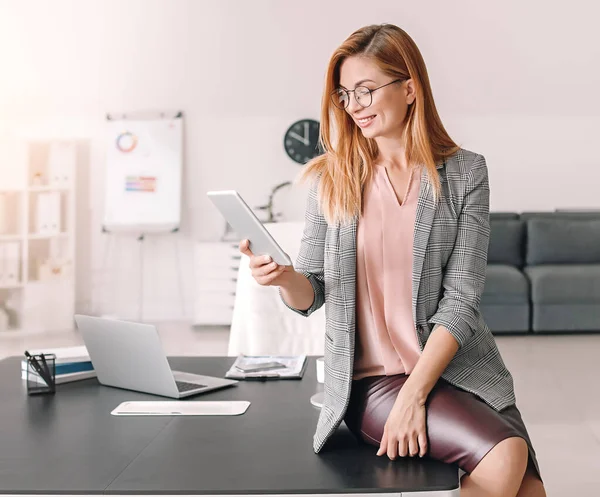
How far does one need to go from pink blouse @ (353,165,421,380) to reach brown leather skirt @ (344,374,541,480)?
0.04 metres

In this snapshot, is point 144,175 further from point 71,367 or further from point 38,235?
point 71,367

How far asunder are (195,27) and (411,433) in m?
6.20

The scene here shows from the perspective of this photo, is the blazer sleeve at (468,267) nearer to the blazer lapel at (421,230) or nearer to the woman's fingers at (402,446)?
the blazer lapel at (421,230)

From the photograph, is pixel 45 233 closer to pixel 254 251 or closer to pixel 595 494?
pixel 595 494

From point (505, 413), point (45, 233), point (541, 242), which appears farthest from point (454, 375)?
point (45, 233)

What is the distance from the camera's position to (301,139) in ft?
24.7

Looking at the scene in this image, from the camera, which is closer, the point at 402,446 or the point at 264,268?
the point at 402,446

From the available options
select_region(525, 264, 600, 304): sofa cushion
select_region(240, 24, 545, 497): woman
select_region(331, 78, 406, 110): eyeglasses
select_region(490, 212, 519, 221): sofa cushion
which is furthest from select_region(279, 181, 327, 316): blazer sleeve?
select_region(490, 212, 519, 221): sofa cushion

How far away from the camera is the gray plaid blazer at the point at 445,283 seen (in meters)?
1.69

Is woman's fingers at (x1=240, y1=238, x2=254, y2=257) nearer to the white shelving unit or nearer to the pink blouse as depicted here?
the pink blouse

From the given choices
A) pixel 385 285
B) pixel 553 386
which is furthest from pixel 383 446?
pixel 553 386

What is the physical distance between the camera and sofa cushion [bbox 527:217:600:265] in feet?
22.2

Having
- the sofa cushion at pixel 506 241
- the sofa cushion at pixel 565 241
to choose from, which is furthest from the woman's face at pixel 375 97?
the sofa cushion at pixel 565 241

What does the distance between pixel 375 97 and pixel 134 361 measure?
845mm
